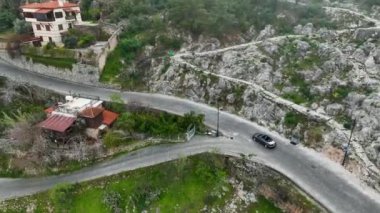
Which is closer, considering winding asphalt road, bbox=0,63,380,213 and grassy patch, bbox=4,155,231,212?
winding asphalt road, bbox=0,63,380,213

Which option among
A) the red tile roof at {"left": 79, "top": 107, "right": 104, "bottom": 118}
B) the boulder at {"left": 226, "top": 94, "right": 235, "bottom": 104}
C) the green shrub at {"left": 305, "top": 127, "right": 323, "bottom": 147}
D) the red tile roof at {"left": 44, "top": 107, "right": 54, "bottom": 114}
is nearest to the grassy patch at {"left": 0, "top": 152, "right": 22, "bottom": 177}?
the red tile roof at {"left": 44, "top": 107, "right": 54, "bottom": 114}

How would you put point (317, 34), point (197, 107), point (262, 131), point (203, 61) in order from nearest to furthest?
point (262, 131)
point (197, 107)
point (203, 61)
point (317, 34)

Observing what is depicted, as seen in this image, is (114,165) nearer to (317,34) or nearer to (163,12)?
(163,12)

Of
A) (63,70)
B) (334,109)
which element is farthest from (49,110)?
(334,109)

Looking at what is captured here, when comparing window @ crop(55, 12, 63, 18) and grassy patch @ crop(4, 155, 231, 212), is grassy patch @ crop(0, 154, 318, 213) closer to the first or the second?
grassy patch @ crop(4, 155, 231, 212)

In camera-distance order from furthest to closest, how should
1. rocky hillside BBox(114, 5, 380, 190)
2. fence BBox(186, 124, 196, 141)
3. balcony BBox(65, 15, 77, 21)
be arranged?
balcony BBox(65, 15, 77, 21) → fence BBox(186, 124, 196, 141) → rocky hillside BBox(114, 5, 380, 190)

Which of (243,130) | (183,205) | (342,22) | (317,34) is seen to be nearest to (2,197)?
(183,205)

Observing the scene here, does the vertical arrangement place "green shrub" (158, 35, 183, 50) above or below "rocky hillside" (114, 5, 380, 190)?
above
